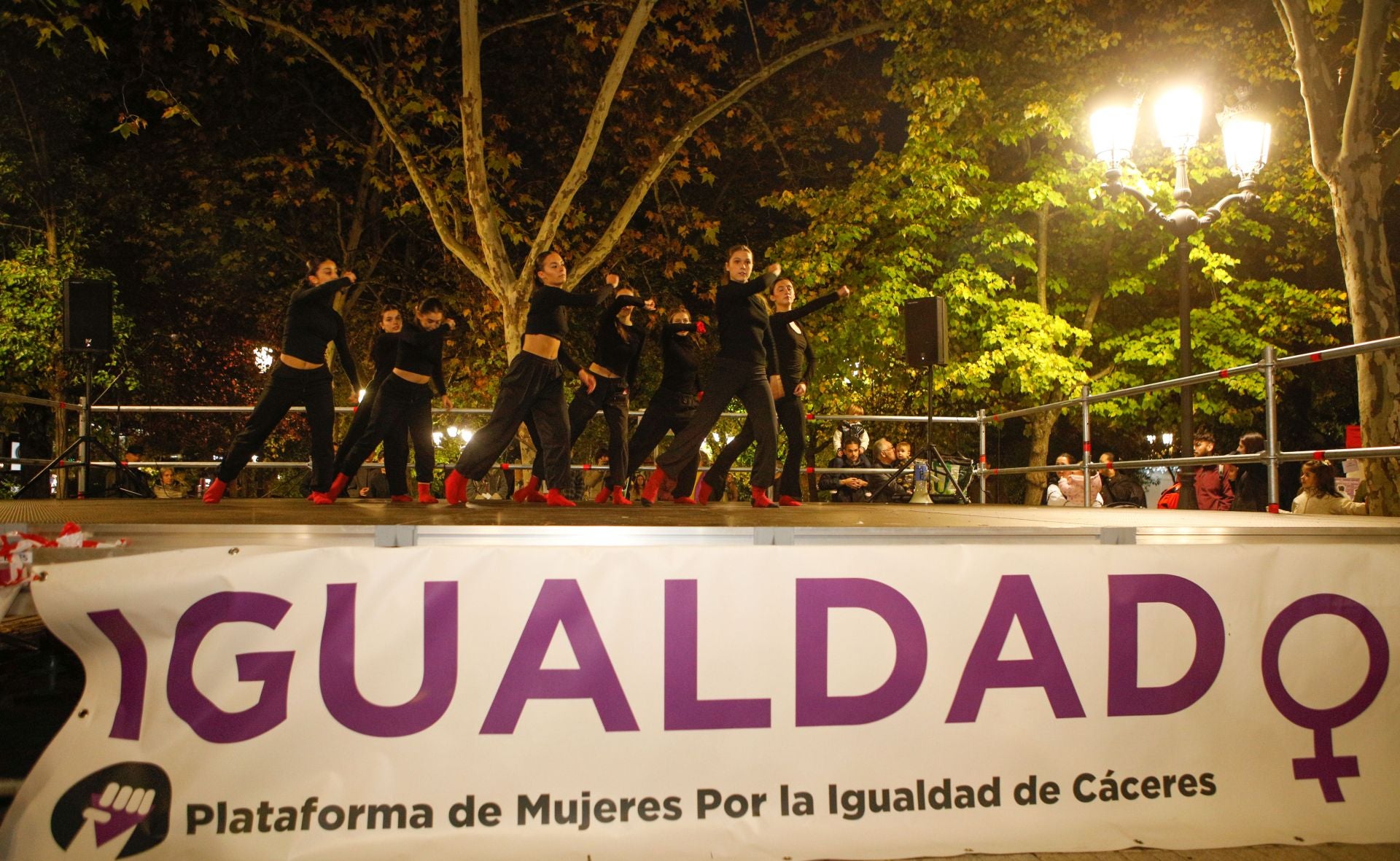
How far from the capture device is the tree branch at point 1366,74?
9.64m

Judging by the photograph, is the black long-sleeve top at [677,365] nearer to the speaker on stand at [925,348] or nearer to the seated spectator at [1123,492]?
the speaker on stand at [925,348]

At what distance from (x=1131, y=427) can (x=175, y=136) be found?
26.2 m

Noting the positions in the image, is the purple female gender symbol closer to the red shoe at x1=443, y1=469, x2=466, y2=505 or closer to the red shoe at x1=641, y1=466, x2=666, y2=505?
the red shoe at x1=443, y1=469, x2=466, y2=505

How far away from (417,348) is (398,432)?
0.74m

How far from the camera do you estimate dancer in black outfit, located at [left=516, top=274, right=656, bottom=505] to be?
8500mm

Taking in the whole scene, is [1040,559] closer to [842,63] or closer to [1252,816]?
[1252,816]

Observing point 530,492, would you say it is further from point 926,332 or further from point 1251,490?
point 1251,490

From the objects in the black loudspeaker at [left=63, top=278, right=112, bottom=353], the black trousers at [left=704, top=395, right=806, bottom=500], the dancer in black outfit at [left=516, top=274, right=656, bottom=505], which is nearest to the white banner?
the black trousers at [left=704, top=395, right=806, bottom=500]

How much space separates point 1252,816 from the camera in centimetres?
297

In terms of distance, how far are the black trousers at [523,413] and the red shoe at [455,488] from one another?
0.06 m

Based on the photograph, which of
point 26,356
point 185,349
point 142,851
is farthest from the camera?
point 185,349

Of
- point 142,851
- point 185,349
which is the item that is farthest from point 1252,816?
point 185,349

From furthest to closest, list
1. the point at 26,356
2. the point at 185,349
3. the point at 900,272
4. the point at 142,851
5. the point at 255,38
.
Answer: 1. the point at 185,349
2. the point at 900,272
3. the point at 26,356
4. the point at 255,38
5. the point at 142,851

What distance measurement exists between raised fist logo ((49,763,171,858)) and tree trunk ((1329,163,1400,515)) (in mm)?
10470
